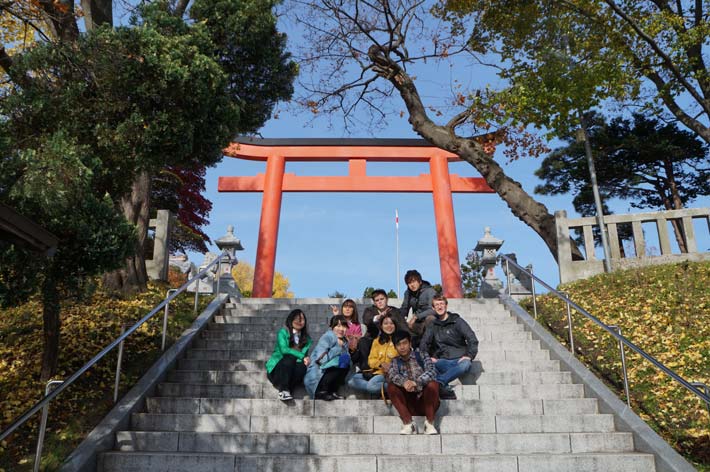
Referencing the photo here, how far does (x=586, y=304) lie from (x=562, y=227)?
1918 mm

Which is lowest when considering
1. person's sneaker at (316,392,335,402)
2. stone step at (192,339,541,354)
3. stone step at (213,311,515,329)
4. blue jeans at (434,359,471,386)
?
person's sneaker at (316,392,335,402)

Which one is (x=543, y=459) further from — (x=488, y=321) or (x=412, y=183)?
(x=412, y=183)

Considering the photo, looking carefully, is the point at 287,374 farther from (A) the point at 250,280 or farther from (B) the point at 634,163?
(A) the point at 250,280

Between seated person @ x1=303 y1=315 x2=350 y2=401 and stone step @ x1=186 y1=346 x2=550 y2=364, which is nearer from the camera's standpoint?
seated person @ x1=303 y1=315 x2=350 y2=401

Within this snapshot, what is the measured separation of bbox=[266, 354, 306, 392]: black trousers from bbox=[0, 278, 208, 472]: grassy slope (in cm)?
165

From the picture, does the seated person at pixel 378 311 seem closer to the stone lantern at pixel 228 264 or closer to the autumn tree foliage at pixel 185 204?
the stone lantern at pixel 228 264

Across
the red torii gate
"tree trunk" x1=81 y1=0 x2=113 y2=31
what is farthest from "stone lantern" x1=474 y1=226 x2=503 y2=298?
"tree trunk" x1=81 y1=0 x2=113 y2=31

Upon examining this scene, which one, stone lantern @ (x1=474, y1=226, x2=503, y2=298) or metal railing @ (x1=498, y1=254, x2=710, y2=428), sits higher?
stone lantern @ (x1=474, y1=226, x2=503, y2=298)

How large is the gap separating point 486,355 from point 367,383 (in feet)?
6.10

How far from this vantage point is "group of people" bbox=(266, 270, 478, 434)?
4.58 m

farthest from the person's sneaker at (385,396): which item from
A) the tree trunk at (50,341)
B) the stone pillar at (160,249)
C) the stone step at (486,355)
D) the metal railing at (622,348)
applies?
the stone pillar at (160,249)

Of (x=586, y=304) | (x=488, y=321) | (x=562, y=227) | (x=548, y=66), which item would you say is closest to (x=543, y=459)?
(x=488, y=321)

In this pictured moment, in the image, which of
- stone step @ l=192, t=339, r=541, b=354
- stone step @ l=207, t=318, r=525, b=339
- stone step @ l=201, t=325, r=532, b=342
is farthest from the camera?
stone step @ l=207, t=318, r=525, b=339

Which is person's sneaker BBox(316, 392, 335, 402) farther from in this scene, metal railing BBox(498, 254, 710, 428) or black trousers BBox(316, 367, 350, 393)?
metal railing BBox(498, 254, 710, 428)
